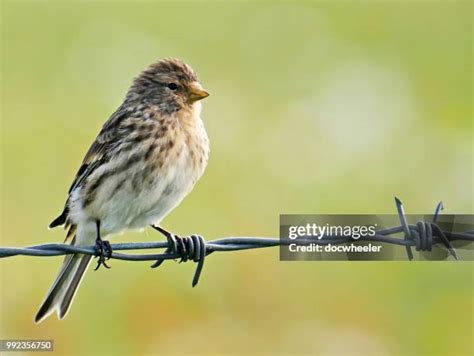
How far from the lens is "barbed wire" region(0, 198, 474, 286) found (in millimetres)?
4547

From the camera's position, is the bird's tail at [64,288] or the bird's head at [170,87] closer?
the bird's tail at [64,288]

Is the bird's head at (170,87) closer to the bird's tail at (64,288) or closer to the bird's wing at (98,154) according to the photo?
the bird's wing at (98,154)

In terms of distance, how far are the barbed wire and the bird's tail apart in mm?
625

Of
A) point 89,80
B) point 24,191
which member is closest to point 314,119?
point 89,80

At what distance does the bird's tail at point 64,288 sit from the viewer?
5633mm

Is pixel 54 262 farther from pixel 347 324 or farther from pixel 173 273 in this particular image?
pixel 347 324

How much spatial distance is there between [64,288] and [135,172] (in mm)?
792

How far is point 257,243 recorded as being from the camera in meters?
4.75

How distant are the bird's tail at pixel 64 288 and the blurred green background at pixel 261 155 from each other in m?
0.61

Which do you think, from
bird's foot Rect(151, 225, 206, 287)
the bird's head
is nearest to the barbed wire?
bird's foot Rect(151, 225, 206, 287)

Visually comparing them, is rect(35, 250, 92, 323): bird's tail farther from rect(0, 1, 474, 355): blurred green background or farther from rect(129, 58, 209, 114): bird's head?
rect(129, 58, 209, 114): bird's head

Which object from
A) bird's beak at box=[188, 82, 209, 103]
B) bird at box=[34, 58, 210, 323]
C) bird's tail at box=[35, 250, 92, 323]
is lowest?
bird's tail at box=[35, 250, 92, 323]

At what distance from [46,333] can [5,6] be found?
2312mm

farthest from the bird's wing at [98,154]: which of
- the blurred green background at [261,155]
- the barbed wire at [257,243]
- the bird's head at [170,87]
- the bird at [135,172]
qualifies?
the blurred green background at [261,155]
